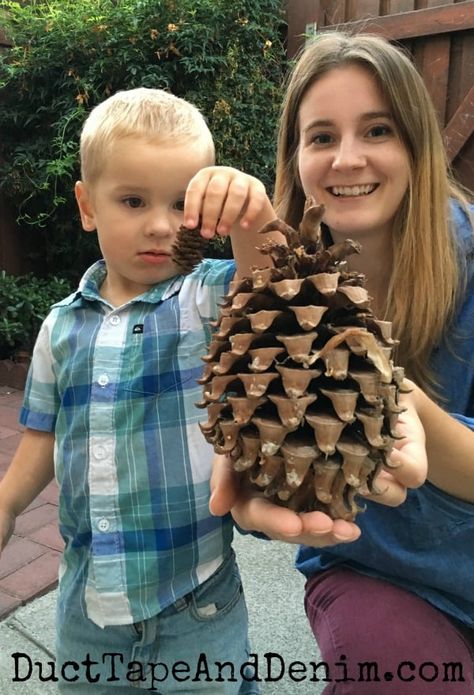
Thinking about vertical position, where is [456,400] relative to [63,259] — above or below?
above

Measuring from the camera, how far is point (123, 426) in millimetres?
1220

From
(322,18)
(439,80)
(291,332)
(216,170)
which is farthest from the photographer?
(322,18)

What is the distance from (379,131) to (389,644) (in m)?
1.02

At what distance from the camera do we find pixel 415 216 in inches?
51.9

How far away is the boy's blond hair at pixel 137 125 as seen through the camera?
116 cm

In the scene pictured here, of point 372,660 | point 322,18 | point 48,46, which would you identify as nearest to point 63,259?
point 48,46

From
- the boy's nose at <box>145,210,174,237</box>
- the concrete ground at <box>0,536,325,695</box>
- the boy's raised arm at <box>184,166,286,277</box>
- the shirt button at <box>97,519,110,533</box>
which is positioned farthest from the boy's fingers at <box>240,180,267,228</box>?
the concrete ground at <box>0,536,325,695</box>

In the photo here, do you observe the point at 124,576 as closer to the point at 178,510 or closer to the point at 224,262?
the point at 178,510

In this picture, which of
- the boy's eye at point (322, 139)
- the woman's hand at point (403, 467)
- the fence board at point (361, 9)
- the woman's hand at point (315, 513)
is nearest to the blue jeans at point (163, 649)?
the woman's hand at point (315, 513)

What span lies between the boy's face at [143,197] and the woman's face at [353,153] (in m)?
0.27

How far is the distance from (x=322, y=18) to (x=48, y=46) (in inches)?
66.7

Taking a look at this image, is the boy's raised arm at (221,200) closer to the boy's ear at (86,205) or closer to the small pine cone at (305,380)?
the small pine cone at (305,380)

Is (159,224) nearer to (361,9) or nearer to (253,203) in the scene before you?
(253,203)

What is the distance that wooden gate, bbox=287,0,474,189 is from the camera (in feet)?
10.8
